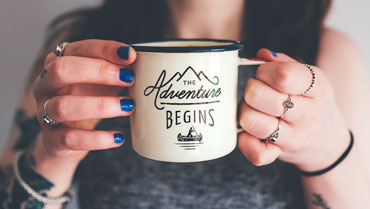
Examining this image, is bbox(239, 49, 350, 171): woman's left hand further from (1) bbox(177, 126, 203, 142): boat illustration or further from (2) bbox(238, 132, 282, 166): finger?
(1) bbox(177, 126, 203, 142): boat illustration

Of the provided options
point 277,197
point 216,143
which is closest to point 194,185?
point 277,197

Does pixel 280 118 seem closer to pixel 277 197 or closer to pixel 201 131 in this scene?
pixel 201 131

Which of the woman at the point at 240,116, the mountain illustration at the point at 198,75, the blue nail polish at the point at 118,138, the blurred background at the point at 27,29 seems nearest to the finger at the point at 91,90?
the woman at the point at 240,116

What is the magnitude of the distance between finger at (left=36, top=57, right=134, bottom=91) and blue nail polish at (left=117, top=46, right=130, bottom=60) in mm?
35

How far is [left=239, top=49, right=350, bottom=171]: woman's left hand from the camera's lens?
573 millimetres

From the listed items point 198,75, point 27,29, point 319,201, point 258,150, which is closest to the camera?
point 198,75

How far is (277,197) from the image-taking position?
0.87 m

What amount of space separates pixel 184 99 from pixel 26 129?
730 mm

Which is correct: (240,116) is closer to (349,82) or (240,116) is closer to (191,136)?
(191,136)

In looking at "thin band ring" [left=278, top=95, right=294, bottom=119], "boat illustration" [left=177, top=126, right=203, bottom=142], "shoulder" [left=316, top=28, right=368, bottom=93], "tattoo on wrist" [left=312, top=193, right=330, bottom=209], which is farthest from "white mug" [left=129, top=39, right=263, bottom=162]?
"shoulder" [left=316, top=28, right=368, bottom=93]

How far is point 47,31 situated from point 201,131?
1019mm

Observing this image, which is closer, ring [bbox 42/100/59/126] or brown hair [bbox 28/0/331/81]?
ring [bbox 42/100/59/126]

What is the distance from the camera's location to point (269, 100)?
Answer: 0.57m

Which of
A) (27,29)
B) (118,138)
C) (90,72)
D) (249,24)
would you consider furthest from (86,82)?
(27,29)
